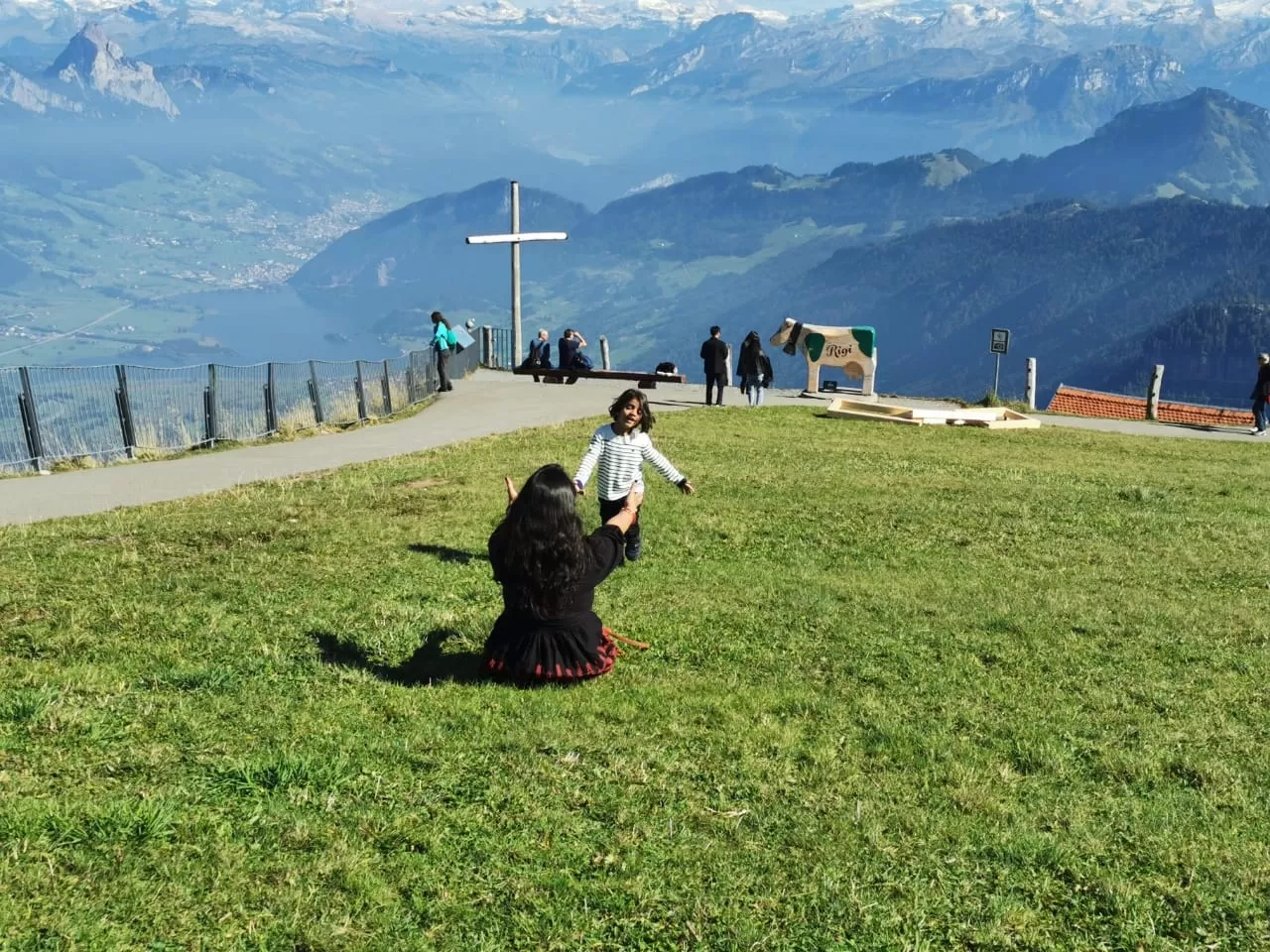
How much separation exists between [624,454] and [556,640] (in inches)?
137

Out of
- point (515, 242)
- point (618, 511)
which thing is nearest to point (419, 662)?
point (618, 511)

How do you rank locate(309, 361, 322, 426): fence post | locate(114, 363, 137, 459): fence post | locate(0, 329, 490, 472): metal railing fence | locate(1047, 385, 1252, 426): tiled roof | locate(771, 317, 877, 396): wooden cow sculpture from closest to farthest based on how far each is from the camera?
locate(0, 329, 490, 472): metal railing fence < locate(114, 363, 137, 459): fence post < locate(309, 361, 322, 426): fence post < locate(1047, 385, 1252, 426): tiled roof < locate(771, 317, 877, 396): wooden cow sculpture

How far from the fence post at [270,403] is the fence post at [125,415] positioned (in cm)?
343

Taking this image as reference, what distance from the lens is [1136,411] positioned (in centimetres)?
3881

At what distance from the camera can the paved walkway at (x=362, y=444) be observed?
16.5 m

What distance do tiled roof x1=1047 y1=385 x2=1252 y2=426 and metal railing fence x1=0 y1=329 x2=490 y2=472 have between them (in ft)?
65.8

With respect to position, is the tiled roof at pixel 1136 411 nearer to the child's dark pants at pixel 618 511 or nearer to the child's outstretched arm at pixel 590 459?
the child's dark pants at pixel 618 511

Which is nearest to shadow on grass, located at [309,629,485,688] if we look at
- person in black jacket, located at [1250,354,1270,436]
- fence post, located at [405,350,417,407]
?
fence post, located at [405,350,417,407]

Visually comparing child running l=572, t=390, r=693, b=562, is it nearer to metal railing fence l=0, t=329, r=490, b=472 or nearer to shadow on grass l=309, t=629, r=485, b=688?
shadow on grass l=309, t=629, r=485, b=688

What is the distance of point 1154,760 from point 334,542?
26.7 ft

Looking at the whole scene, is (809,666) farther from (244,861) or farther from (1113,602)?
(244,861)

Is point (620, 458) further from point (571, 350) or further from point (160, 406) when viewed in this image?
point (571, 350)

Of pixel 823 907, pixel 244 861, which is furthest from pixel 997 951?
pixel 244 861

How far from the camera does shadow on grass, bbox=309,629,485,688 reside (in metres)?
8.10
